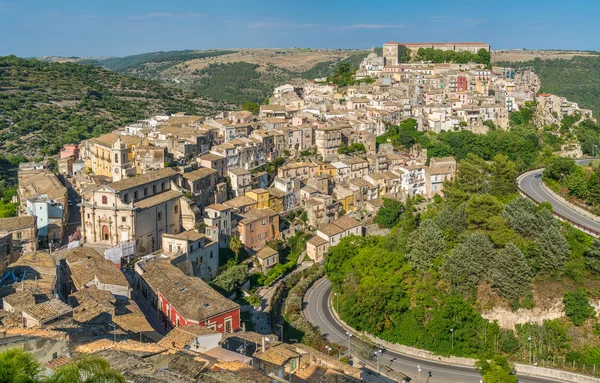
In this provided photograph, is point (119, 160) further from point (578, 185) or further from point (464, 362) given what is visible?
point (578, 185)

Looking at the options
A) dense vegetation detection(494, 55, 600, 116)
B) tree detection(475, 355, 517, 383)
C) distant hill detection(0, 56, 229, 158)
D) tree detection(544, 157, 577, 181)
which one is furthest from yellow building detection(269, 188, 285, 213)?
dense vegetation detection(494, 55, 600, 116)

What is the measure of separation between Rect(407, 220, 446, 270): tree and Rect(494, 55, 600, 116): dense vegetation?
256 ft

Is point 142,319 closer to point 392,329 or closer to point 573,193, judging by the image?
point 392,329

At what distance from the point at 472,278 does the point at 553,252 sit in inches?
169

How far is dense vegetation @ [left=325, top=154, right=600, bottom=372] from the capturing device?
28641mm

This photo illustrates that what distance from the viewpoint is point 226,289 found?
31875mm

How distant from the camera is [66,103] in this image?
248 feet

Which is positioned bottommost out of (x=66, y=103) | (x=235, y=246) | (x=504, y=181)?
(x=235, y=246)

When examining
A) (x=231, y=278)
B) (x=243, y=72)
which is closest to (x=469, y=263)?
(x=231, y=278)

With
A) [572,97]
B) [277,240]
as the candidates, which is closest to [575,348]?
[277,240]

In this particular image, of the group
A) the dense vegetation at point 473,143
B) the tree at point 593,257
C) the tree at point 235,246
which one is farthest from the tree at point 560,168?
the tree at point 235,246

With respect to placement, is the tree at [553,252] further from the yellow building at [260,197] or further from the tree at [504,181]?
the yellow building at [260,197]

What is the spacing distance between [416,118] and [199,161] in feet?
83.7

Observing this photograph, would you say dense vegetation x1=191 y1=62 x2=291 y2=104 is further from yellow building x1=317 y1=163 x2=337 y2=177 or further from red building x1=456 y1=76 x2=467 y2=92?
yellow building x1=317 y1=163 x2=337 y2=177
